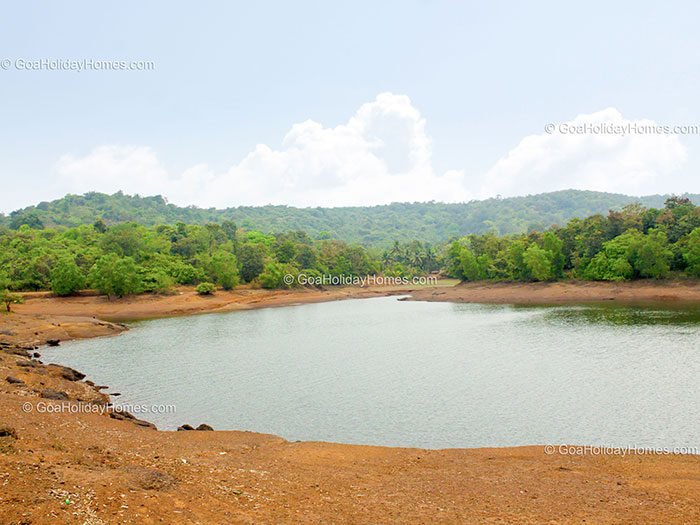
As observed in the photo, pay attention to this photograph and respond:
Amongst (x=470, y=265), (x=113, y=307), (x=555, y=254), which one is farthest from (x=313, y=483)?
(x=470, y=265)

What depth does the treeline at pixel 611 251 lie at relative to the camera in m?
65.1

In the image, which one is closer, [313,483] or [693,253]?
[313,483]

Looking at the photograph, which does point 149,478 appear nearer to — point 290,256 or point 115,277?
point 115,277

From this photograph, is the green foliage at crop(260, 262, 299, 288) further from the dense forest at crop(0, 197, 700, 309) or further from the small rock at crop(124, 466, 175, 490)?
the small rock at crop(124, 466, 175, 490)

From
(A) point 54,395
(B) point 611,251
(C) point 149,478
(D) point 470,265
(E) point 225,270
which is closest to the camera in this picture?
(C) point 149,478

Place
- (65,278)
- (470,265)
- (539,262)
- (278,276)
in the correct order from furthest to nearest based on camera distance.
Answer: (470,265), (278,276), (539,262), (65,278)

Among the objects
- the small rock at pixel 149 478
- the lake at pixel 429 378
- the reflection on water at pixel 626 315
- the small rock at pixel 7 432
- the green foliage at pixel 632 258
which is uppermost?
the green foliage at pixel 632 258

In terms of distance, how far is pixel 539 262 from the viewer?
77.8m

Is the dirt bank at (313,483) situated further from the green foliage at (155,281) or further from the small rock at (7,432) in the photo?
the green foliage at (155,281)

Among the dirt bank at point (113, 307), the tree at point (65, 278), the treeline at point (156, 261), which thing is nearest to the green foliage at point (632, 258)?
the dirt bank at point (113, 307)

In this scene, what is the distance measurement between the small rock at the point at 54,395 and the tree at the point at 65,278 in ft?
178

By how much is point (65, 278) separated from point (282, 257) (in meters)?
42.5

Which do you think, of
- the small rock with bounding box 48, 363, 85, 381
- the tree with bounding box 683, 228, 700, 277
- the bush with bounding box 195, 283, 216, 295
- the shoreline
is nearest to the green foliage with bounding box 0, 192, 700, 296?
the tree with bounding box 683, 228, 700, 277

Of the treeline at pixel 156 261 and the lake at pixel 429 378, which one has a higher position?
the treeline at pixel 156 261
